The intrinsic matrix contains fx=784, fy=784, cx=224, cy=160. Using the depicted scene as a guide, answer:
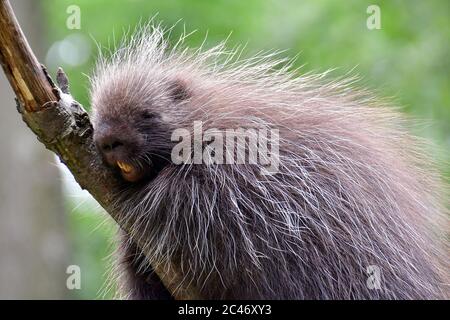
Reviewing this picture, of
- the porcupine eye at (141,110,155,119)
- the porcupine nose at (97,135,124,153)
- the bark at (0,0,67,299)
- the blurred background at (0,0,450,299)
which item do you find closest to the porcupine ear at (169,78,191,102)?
the porcupine eye at (141,110,155,119)

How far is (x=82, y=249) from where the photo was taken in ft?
38.6

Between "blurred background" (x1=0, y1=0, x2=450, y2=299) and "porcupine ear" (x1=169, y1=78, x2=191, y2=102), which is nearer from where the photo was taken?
"porcupine ear" (x1=169, y1=78, x2=191, y2=102)

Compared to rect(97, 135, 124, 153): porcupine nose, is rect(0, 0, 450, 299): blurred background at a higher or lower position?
lower

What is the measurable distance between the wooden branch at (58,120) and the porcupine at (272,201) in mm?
55

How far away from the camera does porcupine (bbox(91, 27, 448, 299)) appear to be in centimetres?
322

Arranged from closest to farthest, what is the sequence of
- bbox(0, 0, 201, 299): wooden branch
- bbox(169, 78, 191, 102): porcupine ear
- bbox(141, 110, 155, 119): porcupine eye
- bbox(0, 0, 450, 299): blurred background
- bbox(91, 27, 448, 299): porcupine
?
bbox(0, 0, 201, 299): wooden branch < bbox(91, 27, 448, 299): porcupine < bbox(141, 110, 155, 119): porcupine eye < bbox(169, 78, 191, 102): porcupine ear < bbox(0, 0, 450, 299): blurred background

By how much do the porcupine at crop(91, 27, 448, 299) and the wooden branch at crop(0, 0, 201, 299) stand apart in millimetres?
55

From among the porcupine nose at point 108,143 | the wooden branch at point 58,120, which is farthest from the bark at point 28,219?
the porcupine nose at point 108,143

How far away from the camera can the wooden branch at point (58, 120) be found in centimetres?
301

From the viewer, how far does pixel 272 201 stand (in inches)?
128

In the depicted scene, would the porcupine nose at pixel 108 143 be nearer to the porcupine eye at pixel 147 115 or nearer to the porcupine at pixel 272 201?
the porcupine at pixel 272 201

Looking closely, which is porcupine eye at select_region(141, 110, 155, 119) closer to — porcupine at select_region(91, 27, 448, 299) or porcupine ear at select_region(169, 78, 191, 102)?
porcupine at select_region(91, 27, 448, 299)

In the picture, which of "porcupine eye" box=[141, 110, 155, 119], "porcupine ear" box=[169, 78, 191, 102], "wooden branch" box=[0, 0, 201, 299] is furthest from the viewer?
"porcupine ear" box=[169, 78, 191, 102]

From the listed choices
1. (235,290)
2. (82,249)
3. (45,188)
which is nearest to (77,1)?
(45,188)
